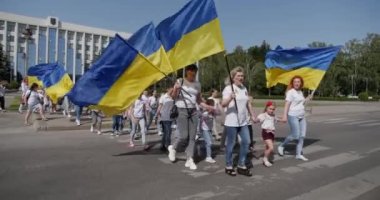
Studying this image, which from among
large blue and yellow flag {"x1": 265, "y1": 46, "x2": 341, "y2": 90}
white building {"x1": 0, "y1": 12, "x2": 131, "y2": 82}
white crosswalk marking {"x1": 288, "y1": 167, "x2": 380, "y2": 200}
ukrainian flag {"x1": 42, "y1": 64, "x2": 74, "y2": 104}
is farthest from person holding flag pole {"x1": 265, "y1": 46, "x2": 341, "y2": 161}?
white building {"x1": 0, "y1": 12, "x2": 131, "y2": 82}

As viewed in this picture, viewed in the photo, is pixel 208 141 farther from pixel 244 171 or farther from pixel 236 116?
pixel 236 116

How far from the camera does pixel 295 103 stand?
842 centimetres

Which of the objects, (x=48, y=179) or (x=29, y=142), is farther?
(x=29, y=142)

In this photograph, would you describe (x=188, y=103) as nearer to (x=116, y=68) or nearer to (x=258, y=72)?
(x=116, y=68)

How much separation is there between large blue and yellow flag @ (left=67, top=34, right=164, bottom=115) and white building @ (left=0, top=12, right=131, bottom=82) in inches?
3542

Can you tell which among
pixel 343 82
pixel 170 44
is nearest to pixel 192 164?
pixel 170 44

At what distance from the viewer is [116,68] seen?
7871 mm

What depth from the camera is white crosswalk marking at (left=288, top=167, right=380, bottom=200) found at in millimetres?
5805

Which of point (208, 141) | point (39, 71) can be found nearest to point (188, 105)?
point (208, 141)

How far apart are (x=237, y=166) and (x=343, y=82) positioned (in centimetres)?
8931

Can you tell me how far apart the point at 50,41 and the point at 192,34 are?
111 metres

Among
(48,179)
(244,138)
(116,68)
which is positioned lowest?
(48,179)

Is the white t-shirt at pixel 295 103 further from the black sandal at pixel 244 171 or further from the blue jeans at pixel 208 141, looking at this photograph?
the black sandal at pixel 244 171

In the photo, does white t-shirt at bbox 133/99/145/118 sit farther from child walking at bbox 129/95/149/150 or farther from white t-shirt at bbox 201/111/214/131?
white t-shirt at bbox 201/111/214/131
